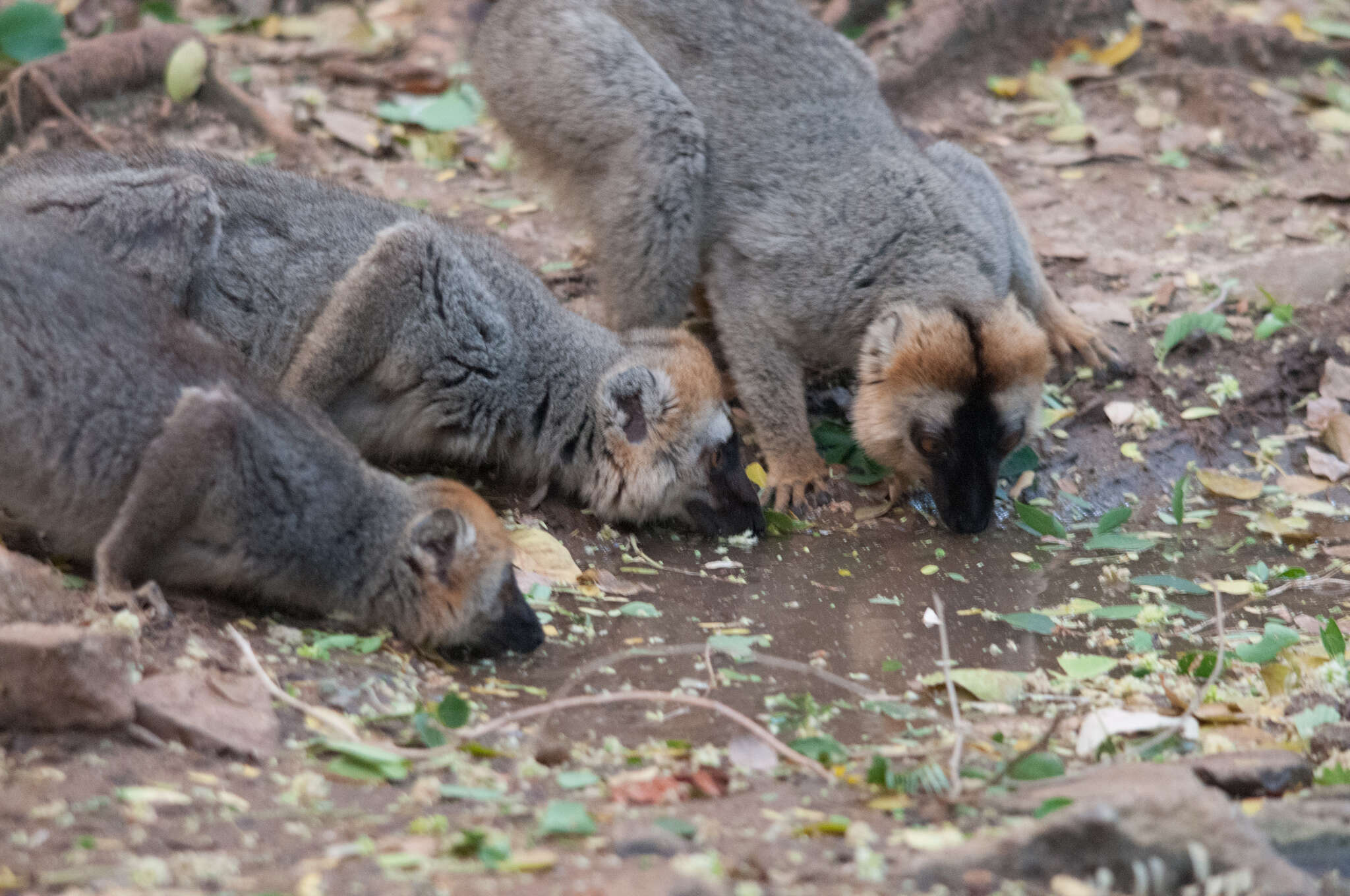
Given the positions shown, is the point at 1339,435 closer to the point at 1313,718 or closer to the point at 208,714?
the point at 1313,718

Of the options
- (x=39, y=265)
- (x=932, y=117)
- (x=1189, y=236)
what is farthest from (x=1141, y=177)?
(x=39, y=265)

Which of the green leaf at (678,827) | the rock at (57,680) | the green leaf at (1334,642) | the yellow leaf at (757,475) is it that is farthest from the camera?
the yellow leaf at (757,475)

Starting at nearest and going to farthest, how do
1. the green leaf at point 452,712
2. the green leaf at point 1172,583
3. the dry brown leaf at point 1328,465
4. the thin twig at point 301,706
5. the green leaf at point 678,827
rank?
the green leaf at point 678,827, the thin twig at point 301,706, the green leaf at point 452,712, the green leaf at point 1172,583, the dry brown leaf at point 1328,465

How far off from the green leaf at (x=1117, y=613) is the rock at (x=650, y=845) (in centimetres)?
357

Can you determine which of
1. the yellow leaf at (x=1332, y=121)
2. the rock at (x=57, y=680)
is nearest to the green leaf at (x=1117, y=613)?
the rock at (x=57, y=680)

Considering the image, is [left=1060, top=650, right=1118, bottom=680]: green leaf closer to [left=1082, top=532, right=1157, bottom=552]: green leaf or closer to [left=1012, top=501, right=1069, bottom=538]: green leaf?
[left=1082, top=532, right=1157, bottom=552]: green leaf

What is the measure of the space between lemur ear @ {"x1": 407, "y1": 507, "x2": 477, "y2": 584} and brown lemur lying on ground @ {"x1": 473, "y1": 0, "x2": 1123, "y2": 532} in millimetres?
2912

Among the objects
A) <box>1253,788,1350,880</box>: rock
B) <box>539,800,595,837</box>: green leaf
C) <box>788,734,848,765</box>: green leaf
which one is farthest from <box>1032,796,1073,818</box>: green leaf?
<box>539,800,595,837</box>: green leaf

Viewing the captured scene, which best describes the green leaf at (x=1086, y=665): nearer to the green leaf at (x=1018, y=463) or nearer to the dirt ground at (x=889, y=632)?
the dirt ground at (x=889, y=632)

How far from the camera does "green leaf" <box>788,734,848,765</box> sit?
470 cm

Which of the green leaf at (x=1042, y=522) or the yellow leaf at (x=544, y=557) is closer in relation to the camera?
the yellow leaf at (x=544, y=557)

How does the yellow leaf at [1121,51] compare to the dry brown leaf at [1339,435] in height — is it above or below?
above

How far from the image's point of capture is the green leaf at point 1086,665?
586 cm

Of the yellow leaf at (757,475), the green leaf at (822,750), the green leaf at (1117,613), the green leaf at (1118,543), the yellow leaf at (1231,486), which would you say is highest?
the green leaf at (822,750)
